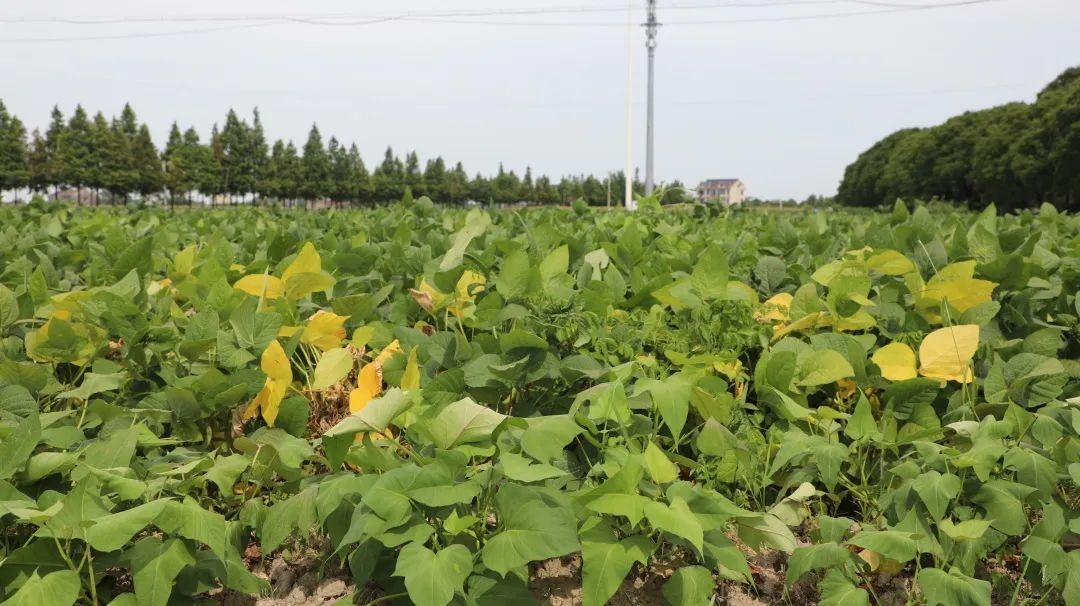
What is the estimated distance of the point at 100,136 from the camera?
73688 mm

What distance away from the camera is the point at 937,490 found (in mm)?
1556

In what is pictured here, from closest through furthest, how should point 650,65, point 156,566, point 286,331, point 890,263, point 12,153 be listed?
point 156,566, point 286,331, point 890,263, point 650,65, point 12,153

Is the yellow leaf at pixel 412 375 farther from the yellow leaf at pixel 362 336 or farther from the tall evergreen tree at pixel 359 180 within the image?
the tall evergreen tree at pixel 359 180

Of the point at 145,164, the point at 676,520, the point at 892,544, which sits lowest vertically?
the point at 892,544

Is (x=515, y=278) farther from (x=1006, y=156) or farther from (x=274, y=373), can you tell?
(x=1006, y=156)

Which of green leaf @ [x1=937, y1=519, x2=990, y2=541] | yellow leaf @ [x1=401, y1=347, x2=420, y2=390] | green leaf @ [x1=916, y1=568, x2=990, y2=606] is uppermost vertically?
yellow leaf @ [x1=401, y1=347, x2=420, y2=390]

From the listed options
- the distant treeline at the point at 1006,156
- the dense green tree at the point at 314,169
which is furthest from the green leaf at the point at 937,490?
the dense green tree at the point at 314,169

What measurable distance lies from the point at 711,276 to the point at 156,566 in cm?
145

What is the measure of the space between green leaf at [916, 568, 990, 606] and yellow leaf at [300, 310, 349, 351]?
1527 millimetres

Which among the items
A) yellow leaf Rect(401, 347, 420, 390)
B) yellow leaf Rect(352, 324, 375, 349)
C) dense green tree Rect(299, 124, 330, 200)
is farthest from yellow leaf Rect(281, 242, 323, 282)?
dense green tree Rect(299, 124, 330, 200)

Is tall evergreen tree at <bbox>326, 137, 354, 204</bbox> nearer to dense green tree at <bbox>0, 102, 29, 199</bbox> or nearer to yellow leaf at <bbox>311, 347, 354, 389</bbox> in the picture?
dense green tree at <bbox>0, 102, 29, 199</bbox>

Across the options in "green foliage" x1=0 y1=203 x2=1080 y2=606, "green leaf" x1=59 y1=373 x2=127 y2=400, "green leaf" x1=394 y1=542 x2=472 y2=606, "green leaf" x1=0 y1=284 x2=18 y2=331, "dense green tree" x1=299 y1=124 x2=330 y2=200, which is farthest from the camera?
"dense green tree" x1=299 y1=124 x2=330 y2=200

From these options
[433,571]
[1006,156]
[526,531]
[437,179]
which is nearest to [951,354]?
[526,531]

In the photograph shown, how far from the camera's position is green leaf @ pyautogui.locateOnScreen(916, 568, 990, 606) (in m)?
1.44
